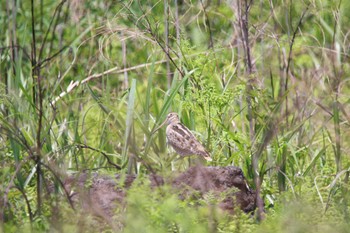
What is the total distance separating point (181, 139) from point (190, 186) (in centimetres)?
87

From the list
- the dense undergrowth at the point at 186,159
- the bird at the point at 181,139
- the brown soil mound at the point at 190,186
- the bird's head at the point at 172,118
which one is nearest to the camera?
the dense undergrowth at the point at 186,159

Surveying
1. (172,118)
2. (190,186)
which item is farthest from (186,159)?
(190,186)

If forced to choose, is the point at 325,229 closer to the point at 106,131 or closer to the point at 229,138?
Result: the point at 229,138

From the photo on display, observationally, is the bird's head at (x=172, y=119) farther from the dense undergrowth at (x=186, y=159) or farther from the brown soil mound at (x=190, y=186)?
the brown soil mound at (x=190, y=186)

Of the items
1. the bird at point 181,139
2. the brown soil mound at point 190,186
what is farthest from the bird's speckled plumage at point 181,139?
the brown soil mound at point 190,186

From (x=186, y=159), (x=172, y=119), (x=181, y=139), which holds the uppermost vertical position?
(x=172, y=119)

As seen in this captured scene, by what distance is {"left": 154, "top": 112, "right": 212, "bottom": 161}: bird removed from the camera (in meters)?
6.07

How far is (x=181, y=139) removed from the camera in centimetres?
621

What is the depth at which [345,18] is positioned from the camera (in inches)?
350

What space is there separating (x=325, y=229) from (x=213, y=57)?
2.24 metres

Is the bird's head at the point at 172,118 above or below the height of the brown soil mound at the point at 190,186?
above

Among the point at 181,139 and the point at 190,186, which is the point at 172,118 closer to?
the point at 181,139

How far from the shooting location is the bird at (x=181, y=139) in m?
6.07

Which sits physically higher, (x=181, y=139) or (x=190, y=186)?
(x=181, y=139)
